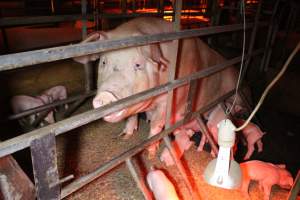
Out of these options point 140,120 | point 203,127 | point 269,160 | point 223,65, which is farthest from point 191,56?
point 269,160

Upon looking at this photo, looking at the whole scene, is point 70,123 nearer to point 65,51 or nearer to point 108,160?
point 65,51

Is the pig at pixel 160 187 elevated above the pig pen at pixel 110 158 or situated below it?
above

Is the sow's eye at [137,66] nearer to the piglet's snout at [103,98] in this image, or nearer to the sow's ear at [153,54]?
the sow's ear at [153,54]

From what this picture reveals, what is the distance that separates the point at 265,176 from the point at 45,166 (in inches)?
87.5

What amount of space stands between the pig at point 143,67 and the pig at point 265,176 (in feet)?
3.01

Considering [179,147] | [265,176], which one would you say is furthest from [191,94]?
[265,176]

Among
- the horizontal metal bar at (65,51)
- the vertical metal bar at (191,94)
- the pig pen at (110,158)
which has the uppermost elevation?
the horizontal metal bar at (65,51)

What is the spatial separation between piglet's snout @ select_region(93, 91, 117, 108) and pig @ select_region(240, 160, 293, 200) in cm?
156

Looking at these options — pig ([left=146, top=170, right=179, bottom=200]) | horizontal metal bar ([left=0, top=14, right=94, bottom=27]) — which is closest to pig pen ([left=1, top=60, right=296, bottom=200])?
pig ([left=146, top=170, right=179, bottom=200])

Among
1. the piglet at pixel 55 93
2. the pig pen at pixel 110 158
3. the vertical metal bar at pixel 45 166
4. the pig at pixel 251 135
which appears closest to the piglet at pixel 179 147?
the pig pen at pixel 110 158

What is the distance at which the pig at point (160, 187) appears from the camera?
231 centimetres

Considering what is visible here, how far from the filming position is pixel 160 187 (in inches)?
95.3

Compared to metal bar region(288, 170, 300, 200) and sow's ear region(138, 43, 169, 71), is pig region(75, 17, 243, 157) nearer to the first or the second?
sow's ear region(138, 43, 169, 71)

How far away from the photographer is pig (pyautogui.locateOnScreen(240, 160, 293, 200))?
9.06 feet
